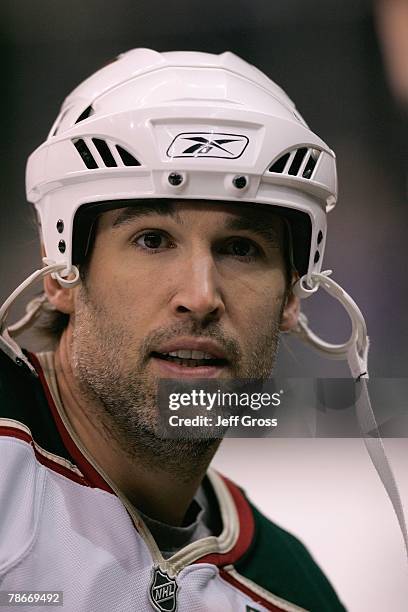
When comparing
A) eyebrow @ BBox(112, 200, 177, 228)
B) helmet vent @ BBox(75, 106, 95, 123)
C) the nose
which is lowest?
the nose

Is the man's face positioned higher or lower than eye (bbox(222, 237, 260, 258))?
lower

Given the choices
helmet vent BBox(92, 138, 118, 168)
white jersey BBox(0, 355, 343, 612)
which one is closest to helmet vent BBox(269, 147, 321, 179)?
helmet vent BBox(92, 138, 118, 168)

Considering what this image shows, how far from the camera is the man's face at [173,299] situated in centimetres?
112

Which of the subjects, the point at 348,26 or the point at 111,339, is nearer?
the point at 111,339

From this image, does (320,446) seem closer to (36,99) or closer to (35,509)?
(35,509)

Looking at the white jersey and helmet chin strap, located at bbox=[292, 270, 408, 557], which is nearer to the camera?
the white jersey

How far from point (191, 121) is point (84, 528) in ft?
1.82

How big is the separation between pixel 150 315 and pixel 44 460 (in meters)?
0.24

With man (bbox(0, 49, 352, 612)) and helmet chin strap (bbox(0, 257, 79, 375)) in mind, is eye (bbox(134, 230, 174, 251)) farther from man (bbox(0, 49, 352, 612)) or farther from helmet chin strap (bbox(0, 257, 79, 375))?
helmet chin strap (bbox(0, 257, 79, 375))

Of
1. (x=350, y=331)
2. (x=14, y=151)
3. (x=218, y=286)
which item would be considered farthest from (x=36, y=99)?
(x=350, y=331)

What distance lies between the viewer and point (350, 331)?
1.28m

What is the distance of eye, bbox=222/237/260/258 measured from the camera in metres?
1.14

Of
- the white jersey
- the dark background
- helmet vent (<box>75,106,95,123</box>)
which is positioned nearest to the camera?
the white jersey

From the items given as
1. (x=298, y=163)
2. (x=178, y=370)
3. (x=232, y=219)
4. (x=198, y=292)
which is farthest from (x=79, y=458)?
(x=298, y=163)
